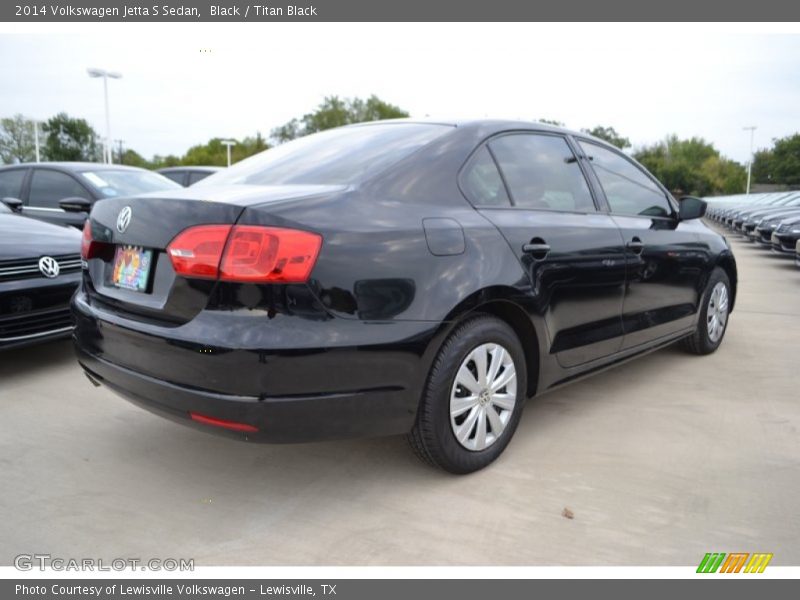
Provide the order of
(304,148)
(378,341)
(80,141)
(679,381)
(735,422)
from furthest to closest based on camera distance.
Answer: (80,141) < (679,381) < (735,422) < (304,148) < (378,341)

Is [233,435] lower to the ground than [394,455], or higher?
higher

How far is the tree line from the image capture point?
5316cm

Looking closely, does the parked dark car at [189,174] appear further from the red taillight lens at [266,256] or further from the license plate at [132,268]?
the red taillight lens at [266,256]

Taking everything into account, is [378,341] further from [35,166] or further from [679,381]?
[35,166]

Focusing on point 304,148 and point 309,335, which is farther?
point 304,148

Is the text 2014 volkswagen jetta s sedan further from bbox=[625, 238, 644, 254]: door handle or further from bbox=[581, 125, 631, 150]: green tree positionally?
bbox=[581, 125, 631, 150]: green tree

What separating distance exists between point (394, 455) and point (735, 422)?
1.87 metres

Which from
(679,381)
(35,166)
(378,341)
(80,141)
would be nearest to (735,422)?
(679,381)

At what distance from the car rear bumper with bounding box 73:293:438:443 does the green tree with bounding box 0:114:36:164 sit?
2319 inches

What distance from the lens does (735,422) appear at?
347 cm

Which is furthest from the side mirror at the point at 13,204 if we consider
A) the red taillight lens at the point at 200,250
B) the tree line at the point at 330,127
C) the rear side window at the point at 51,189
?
the tree line at the point at 330,127

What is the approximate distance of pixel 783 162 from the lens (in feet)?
212

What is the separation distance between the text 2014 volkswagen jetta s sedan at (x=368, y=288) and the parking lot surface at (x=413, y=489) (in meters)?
0.30

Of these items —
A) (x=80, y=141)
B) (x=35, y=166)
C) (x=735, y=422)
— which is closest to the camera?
(x=735, y=422)
